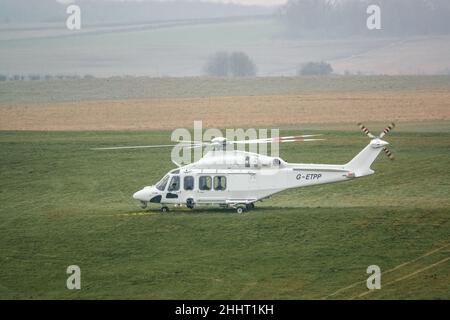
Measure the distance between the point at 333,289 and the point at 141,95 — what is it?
224ft

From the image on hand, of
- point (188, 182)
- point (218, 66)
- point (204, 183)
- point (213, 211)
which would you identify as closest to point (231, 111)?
point (213, 211)

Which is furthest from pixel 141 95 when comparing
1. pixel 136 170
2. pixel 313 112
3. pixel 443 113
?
pixel 136 170

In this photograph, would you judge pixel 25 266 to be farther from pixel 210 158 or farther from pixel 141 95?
pixel 141 95

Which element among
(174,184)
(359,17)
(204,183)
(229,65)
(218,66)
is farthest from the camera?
(359,17)

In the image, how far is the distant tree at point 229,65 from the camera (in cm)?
13762

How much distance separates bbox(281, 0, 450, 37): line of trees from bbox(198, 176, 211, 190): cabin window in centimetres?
11856

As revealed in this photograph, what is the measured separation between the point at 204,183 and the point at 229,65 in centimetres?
10521

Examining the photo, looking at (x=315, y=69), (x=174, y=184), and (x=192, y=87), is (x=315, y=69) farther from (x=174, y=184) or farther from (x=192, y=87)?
(x=174, y=184)

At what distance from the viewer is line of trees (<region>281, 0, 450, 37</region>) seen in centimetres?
14938

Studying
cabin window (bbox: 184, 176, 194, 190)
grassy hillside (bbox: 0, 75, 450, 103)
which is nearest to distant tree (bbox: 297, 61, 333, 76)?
grassy hillside (bbox: 0, 75, 450, 103)

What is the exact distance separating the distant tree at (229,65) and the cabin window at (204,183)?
4041 inches

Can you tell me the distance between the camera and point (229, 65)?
139 m

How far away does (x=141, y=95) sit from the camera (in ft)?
309

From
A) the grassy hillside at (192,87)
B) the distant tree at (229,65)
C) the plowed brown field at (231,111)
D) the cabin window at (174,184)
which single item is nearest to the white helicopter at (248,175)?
the cabin window at (174,184)
